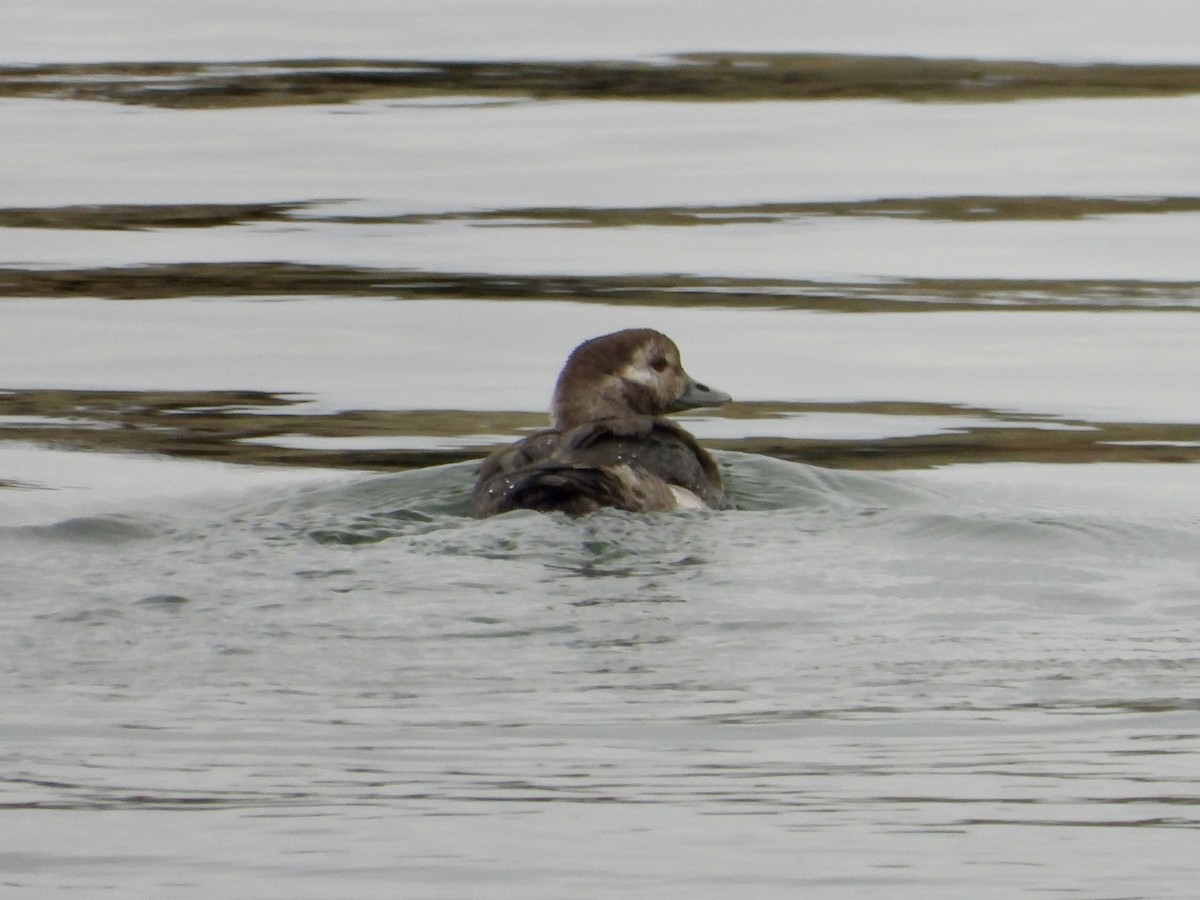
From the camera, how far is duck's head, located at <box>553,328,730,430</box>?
32.2 ft

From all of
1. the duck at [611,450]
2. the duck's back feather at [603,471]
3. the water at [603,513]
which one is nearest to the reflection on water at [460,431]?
the water at [603,513]

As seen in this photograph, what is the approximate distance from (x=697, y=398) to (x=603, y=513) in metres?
1.88

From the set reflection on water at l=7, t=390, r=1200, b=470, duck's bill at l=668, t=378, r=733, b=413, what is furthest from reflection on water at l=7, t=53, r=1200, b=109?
duck's bill at l=668, t=378, r=733, b=413

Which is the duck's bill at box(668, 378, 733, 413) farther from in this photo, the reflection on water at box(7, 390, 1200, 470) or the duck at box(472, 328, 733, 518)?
the reflection on water at box(7, 390, 1200, 470)

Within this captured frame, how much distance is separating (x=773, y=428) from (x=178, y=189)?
15.7ft

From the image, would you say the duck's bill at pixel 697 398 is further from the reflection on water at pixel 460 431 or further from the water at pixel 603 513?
the reflection on water at pixel 460 431

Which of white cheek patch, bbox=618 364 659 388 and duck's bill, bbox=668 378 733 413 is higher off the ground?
white cheek patch, bbox=618 364 659 388

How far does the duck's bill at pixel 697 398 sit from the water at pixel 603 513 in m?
0.34

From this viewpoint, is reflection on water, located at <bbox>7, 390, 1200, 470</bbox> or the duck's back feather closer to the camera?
the duck's back feather

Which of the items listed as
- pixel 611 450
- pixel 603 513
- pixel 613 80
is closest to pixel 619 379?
pixel 611 450

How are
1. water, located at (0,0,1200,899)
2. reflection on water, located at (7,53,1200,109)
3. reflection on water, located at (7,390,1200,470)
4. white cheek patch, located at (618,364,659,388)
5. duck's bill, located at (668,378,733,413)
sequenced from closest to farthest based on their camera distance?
1. water, located at (0,0,1200,899)
2. white cheek patch, located at (618,364,659,388)
3. duck's bill, located at (668,378,733,413)
4. reflection on water, located at (7,390,1200,470)
5. reflection on water, located at (7,53,1200,109)

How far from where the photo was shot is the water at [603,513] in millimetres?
5531

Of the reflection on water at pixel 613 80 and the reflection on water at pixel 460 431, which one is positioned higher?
the reflection on water at pixel 613 80

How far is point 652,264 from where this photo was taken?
1376cm
